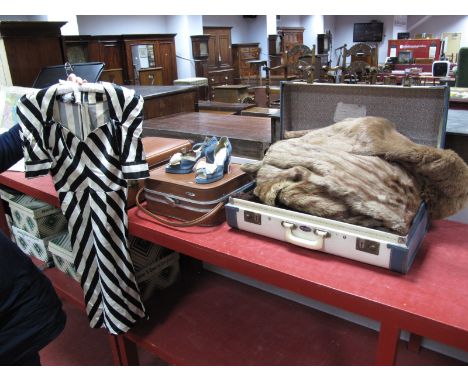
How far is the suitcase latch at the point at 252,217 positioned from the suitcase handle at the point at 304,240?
7 cm

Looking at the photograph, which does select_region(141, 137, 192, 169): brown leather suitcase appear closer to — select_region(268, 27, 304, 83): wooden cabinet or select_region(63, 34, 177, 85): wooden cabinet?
select_region(63, 34, 177, 85): wooden cabinet

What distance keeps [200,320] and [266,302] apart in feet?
0.94

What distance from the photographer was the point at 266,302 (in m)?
1.59

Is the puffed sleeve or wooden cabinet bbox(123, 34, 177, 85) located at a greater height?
wooden cabinet bbox(123, 34, 177, 85)

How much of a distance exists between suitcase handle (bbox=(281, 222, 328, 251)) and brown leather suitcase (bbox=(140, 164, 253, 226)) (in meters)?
0.22

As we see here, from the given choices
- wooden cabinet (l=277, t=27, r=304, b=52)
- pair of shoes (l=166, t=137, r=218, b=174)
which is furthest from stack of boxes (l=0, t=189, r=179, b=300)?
wooden cabinet (l=277, t=27, r=304, b=52)

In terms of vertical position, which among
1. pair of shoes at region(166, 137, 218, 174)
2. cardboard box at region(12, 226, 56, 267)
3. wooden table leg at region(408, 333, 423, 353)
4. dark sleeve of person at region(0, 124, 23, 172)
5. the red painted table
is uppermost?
dark sleeve of person at region(0, 124, 23, 172)

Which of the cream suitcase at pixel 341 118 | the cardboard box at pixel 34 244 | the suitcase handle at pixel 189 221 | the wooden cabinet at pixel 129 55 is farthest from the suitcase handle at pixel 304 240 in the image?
the wooden cabinet at pixel 129 55

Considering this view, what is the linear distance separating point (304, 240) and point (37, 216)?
4.57ft

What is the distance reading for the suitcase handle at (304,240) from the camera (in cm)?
93

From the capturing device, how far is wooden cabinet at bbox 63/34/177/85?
21.2ft

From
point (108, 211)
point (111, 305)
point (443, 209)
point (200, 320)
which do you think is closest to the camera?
point (443, 209)
